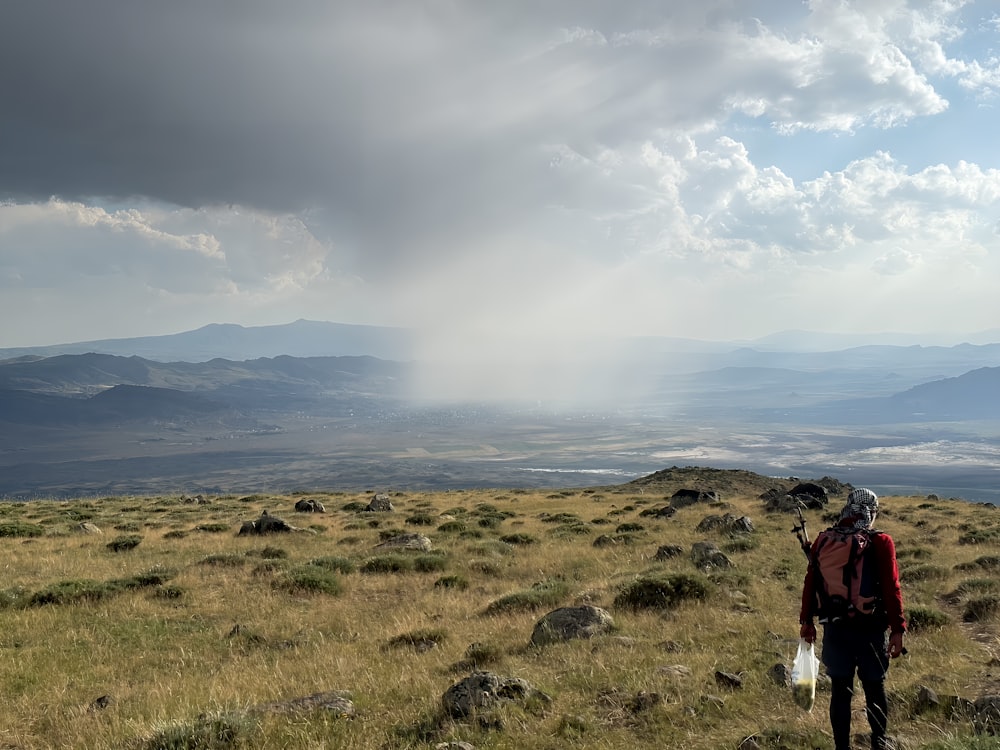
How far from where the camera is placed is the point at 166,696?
9.28 meters

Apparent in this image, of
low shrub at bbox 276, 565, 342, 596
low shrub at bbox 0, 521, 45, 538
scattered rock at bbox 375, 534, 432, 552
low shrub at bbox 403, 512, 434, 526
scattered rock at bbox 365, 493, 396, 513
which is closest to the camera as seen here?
low shrub at bbox 276, 565, 342, 596

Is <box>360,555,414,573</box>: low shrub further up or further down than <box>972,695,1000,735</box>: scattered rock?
further down

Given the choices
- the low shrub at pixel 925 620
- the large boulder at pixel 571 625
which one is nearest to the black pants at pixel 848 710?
the large boulder at pixel 571 625

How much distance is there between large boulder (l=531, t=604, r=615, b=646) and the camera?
458 inches

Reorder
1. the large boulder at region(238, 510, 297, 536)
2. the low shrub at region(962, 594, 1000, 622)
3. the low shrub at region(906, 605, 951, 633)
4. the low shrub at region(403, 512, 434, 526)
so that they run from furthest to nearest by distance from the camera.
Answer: the low shrub at region(403, 512, 434, 526), the large boulder at region(238, 510, 297, 536), the low shrub at region(962, 594, 1000, 622), the low shrub at region(906, 605, 951, 633)

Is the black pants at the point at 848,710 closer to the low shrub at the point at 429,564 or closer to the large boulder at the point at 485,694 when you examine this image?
the large boulder at the point at 485,694

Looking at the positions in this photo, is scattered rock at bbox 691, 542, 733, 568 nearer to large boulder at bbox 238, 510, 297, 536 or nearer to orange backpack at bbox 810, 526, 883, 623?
orange backpack at bbox 810, 526, 883, 623

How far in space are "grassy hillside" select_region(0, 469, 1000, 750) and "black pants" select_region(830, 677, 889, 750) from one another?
423mm

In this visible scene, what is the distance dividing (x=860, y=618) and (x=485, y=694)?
4805 mm

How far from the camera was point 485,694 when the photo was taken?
27.0ft

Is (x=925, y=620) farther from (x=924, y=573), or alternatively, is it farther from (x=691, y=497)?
(x=691, y=497)

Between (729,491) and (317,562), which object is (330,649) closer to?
(317,562)

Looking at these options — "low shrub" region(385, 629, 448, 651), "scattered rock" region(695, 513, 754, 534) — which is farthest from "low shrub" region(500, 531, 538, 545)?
"low shrub" region(385, 629, 448, 651)

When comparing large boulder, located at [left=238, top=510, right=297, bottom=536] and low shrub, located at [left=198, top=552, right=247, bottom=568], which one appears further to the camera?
large boulder, located at [left=238, top=510, right=297, bottom=536]
